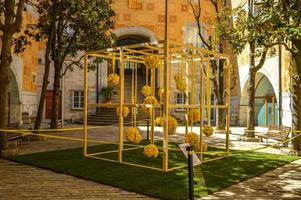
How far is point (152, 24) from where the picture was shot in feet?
96.4

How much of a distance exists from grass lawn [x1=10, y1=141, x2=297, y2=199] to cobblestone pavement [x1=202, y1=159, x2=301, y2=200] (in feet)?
0.78

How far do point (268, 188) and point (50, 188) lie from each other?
4676 mm

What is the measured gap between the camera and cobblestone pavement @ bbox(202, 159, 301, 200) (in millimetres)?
6739

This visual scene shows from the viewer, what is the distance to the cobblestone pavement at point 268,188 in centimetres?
674

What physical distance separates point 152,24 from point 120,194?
24.1 m

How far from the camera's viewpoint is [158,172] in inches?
344

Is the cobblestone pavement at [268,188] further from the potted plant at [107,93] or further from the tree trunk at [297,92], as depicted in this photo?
the potted plant at [107,93]

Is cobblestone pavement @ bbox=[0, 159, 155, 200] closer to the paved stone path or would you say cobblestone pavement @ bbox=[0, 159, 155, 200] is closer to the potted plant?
the paved stone path

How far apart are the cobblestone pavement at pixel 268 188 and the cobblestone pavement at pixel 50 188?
1.81 metres

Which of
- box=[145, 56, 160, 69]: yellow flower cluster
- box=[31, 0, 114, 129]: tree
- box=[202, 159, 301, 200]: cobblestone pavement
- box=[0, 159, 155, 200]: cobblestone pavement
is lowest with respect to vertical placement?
box=[202, 159, 301, 200]: cobblestone pavement

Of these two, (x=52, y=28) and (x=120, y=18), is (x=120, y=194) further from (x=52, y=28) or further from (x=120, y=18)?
(x=120, y=18)

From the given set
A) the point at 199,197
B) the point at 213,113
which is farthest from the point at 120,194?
the point at 213,113

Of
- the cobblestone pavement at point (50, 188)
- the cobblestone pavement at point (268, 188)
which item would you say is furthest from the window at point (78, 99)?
the cobblestone pavement at point (268, 188)

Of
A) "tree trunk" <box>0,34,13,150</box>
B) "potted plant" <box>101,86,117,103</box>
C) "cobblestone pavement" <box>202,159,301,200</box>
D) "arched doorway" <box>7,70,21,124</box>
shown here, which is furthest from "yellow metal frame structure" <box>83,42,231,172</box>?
"potted plant" <box>101,86,117,103</box>
